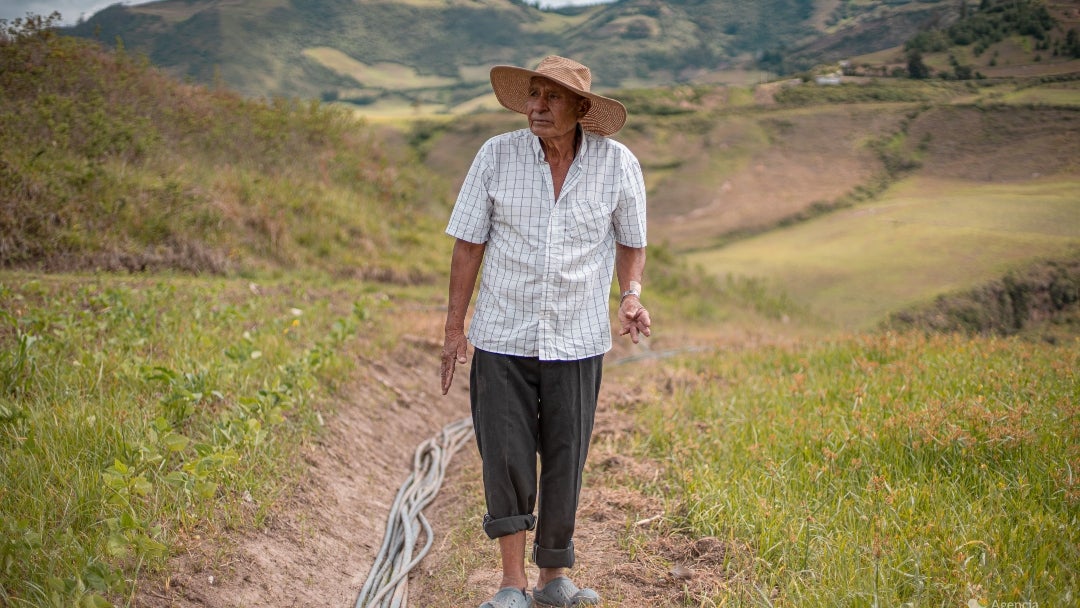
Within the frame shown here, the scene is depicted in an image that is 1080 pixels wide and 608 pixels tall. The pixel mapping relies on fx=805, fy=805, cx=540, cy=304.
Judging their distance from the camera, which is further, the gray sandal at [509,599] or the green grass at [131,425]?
the gray sandal at [509,599]

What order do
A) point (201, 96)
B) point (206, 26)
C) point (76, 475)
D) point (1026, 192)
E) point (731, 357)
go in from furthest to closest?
point (206, 26), point (201, 96), point (1026, 192), point (731, 357), point (76, 475)

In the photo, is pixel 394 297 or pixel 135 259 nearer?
pixel 135 259

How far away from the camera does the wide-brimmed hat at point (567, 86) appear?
3.21 meters

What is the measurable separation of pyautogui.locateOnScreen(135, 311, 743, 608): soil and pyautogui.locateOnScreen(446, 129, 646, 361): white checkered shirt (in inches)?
43.6

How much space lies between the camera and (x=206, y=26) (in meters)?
18.7

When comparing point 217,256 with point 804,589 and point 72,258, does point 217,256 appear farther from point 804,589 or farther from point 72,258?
point 804,589

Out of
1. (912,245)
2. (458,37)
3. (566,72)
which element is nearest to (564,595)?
(566,72)

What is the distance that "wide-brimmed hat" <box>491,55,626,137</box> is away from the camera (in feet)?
10.5

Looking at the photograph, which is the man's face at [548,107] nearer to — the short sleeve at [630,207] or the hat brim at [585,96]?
the hat brim at [585,96]

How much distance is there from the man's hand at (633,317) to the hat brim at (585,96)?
0.73 metres

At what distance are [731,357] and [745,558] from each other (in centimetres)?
505

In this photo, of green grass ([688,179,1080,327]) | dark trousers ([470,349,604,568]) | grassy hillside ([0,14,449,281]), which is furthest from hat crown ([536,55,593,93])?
green grass ([688,179,1080,327])

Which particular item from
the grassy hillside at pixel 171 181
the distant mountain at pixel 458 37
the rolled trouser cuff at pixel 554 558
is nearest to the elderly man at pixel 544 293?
the rolled trouser cuff at pixel 554 558

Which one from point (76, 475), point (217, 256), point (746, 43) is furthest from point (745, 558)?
point (746, 43)
